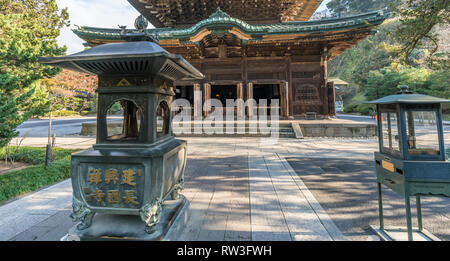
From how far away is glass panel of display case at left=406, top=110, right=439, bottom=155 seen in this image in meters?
2.31

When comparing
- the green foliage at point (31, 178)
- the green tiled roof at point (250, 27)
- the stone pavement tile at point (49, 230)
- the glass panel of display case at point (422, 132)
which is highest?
the green tiled roof at point (250, 27)

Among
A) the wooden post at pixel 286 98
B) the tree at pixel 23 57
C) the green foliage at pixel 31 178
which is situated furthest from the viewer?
the wooden post at pixel 286 98

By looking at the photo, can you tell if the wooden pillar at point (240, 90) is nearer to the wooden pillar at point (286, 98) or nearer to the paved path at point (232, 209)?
the wooden pillar at point (286, 98)

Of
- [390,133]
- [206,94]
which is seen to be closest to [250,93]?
[206,94]

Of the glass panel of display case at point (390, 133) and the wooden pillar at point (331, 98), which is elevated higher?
the wooden pillar at point (331, 98)

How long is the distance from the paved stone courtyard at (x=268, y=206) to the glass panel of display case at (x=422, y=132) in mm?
1228

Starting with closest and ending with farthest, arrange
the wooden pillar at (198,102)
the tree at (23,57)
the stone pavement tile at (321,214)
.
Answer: the stone pavement tile at (321,214) < the tree at (23,57) < the wooden pillar at (198,102)

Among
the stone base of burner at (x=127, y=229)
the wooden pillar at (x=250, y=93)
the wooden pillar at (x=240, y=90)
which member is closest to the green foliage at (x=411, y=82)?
the wooden pillar at (x=250, y=93)

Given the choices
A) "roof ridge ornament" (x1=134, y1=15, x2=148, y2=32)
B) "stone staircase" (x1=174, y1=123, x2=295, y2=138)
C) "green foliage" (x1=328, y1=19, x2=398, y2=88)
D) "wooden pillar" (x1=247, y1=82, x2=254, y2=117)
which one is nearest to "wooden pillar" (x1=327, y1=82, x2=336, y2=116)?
"stone staircase" (x1=174, y1=123, x2=295, y2=138)

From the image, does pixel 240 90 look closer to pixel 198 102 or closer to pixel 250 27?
pixel 198 102

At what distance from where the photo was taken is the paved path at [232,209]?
262cm

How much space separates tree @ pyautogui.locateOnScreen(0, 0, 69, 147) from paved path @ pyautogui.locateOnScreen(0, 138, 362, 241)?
6.94 ft

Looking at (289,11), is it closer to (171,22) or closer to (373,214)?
(171,22)

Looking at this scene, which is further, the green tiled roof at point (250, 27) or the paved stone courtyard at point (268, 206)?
the green tiled roof at point (250, 27)
